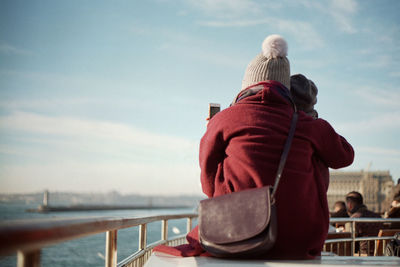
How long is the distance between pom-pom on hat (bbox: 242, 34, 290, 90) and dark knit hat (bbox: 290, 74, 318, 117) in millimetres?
248

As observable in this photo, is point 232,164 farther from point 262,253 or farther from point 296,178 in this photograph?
point 262,253

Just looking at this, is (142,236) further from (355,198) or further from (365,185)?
(365,185)

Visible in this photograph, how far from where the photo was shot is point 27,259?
0.84m

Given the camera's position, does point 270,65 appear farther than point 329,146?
Yes

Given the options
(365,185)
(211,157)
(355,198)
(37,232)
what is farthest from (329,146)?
(365,185)

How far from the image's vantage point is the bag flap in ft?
5.42

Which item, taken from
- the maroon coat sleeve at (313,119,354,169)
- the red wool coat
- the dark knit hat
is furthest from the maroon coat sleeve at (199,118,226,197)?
the dark knit hat

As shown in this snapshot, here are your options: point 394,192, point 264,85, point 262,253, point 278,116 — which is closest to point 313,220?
point 262,253

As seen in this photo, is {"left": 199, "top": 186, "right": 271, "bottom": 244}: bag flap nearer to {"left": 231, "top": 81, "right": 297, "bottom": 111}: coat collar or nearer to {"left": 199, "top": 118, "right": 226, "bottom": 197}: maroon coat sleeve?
{"left": 199, "top": 118, "right": 226, "bottom": 197}: maroon coat sleeve

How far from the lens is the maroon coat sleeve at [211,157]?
207 centimetres

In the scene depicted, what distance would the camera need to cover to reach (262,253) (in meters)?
1.71

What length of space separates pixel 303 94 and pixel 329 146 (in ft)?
1.65

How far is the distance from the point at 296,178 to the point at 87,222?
1.03 meters

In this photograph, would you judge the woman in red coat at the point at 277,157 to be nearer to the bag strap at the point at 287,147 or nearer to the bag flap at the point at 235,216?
the bag strap at the point at 287,147
